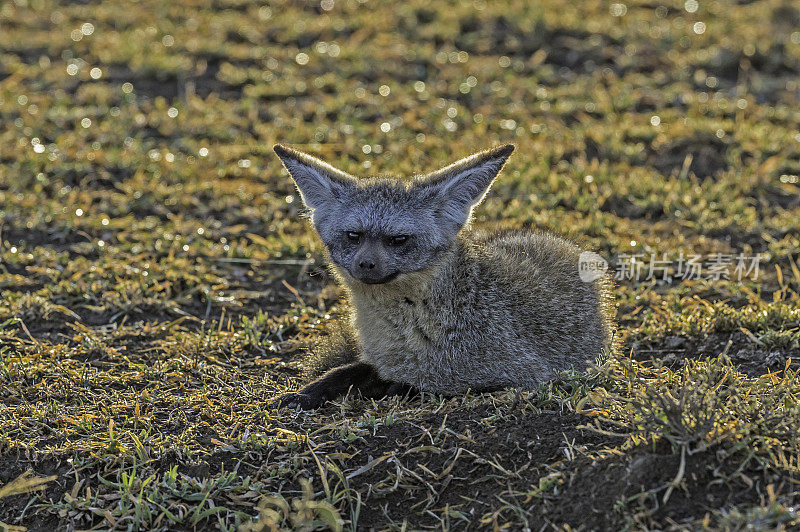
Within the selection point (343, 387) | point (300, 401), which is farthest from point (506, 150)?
point (300, 401)

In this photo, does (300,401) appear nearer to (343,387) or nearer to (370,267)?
(343,387)

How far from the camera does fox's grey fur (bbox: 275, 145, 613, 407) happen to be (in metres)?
5.09

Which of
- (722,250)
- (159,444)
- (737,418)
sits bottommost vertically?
(722,250)

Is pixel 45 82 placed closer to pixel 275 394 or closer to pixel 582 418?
pixel 275 394

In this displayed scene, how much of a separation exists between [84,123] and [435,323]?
5301mm

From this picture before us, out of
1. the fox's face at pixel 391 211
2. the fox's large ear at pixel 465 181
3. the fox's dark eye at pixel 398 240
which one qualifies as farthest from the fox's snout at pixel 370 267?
the fox's large ear at pixel 465 181

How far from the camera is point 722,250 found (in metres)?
6.87

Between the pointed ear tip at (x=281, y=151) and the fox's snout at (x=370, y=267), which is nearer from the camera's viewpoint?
the fox's snout at (x=370, y=267)

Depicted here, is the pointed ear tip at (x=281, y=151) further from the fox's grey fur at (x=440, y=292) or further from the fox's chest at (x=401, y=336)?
the fox's chest at (x=401, y=336)

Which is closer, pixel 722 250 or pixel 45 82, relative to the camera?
pixel 722 250

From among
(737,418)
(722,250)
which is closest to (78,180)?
(722,250)

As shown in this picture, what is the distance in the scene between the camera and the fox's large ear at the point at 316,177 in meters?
5.36

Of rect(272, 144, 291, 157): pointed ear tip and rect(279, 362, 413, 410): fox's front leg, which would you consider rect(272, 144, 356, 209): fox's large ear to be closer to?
rect(272, 144, 291, 157): pointed ear tip

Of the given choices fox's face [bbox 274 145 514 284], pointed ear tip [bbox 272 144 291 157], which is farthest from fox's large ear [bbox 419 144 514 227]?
pointed ear tip [bbox 272 144 291 157]
